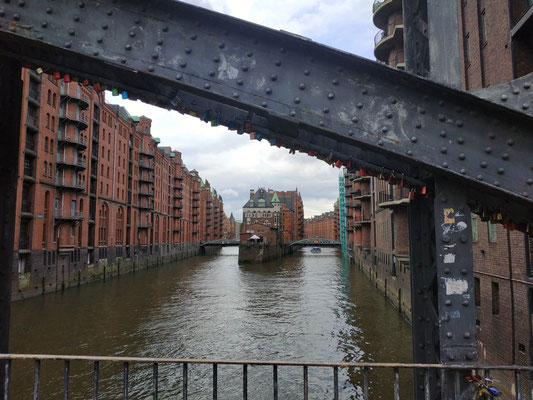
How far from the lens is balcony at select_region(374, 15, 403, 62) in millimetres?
22688

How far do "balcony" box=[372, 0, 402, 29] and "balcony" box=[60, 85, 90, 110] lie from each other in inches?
1043

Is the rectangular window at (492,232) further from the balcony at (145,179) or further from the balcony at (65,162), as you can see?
the balcony at (145,179)

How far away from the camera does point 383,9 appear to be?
2356 cm

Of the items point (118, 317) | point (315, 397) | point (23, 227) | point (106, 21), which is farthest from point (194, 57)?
point (23, 227)

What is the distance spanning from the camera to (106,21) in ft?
8.74

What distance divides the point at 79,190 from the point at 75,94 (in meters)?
8.88

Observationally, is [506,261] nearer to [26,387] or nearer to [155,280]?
[26,387]

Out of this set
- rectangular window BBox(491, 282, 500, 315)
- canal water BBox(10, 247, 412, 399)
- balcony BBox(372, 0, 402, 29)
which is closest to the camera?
rectangular window BBox(491, 282, 500, 315)

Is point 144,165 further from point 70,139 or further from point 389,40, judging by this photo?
point 389,40

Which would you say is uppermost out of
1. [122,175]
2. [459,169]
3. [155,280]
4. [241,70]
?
[122,175]

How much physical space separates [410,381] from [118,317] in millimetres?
17381

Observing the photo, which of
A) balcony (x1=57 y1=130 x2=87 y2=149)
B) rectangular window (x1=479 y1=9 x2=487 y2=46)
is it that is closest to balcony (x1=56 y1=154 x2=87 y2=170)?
balcony (x1=57 y1=130 x2=87 y2=149)

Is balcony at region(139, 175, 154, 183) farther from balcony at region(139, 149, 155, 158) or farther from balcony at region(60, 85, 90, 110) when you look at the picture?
balcony at region(60, 85, 90, 110)

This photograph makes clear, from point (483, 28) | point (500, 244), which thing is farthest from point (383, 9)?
point (500, 244)
